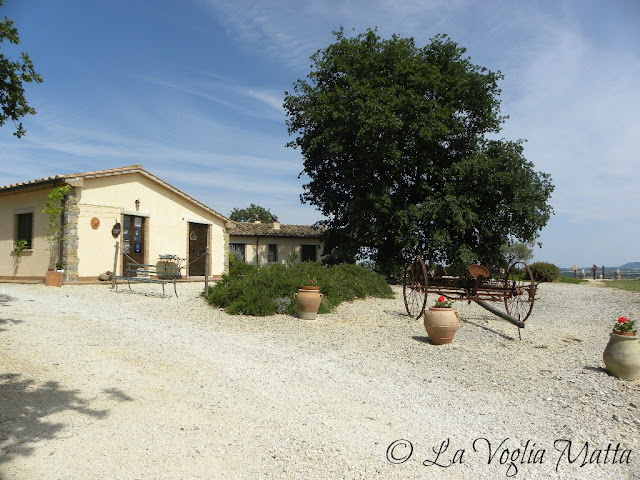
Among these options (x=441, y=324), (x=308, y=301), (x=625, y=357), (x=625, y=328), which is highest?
(x=308, y=301)

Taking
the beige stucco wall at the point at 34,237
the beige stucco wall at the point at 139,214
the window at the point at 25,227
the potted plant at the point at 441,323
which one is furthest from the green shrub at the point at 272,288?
the window at the point at 25,227

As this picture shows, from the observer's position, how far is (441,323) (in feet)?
26.6

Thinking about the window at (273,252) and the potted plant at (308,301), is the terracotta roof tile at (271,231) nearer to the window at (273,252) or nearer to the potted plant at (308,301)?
the window at (273,252)

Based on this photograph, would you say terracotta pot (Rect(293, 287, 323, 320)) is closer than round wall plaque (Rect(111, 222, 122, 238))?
Yes

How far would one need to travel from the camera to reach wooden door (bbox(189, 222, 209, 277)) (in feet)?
62.7

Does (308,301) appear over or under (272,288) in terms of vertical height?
under

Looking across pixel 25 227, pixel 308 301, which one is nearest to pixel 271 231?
pixel 25 227

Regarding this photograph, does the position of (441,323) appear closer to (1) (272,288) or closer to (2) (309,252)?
(1) (272,288)

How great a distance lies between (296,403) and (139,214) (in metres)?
13.7

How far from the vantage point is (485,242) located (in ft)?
69.7

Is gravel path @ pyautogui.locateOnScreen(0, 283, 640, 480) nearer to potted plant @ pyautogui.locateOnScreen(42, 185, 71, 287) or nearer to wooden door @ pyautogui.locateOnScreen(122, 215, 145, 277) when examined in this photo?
potted plant @ pyautogui.locateOnScreen(42, 185, 71, 287)

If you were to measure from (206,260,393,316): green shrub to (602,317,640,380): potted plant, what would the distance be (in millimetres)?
6282

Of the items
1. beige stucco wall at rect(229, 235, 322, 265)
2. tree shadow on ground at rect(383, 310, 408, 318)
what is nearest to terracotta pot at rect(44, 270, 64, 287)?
tree shadow on ground at rect(383, 310, 408, 318)

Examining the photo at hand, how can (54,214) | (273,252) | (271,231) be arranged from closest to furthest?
(54,214) → (271,231) → (273,252)
